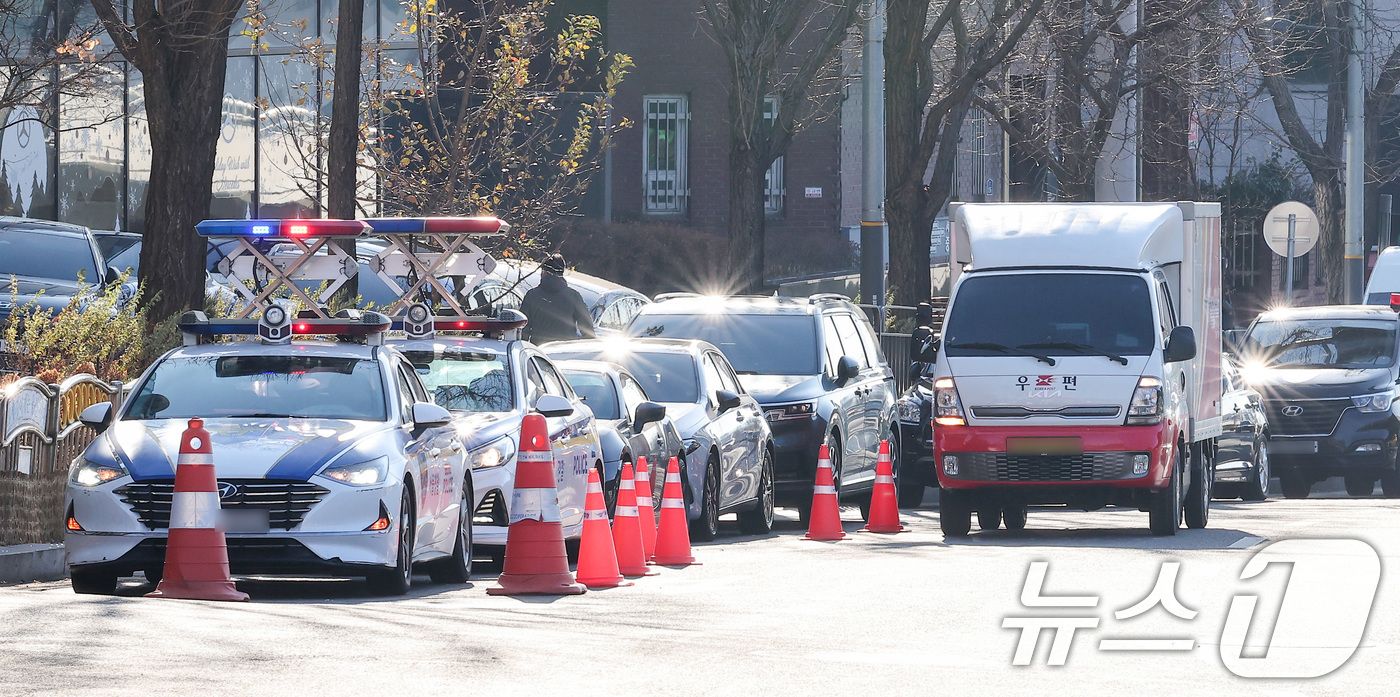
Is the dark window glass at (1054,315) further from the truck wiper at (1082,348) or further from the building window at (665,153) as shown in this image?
the building window at (665,153)

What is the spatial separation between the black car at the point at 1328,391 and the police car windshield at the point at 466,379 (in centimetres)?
1239

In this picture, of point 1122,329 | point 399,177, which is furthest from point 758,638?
point 399,177

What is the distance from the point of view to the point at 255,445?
38.2 feet

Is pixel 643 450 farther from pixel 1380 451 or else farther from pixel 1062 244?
pixel 1380 451

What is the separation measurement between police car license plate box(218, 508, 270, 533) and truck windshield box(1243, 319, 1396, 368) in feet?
53.8

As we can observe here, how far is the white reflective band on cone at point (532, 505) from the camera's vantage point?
11.8m

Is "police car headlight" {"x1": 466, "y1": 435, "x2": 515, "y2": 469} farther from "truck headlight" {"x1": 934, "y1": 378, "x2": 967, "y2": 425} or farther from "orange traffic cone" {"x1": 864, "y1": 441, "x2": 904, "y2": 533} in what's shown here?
"orange traffic cone" {"x1": 864, "y1": 441, "x2": 904, "y2": 533}

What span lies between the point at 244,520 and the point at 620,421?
4756 mm

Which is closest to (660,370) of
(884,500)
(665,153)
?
(884,500)

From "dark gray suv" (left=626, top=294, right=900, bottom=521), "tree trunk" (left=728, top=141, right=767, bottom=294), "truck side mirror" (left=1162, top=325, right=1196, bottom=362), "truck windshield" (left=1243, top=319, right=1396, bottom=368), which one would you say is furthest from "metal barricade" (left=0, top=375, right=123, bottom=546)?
"truck windshield" (left=1243, top=319, right=1396, bottom=368)

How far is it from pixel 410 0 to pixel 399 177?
7.02 feet

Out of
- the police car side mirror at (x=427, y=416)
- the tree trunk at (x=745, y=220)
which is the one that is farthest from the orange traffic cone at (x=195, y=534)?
the tree trunk at (x=745, y=220)

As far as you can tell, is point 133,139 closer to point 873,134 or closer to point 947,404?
point 873,134

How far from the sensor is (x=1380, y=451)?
23.6 m
